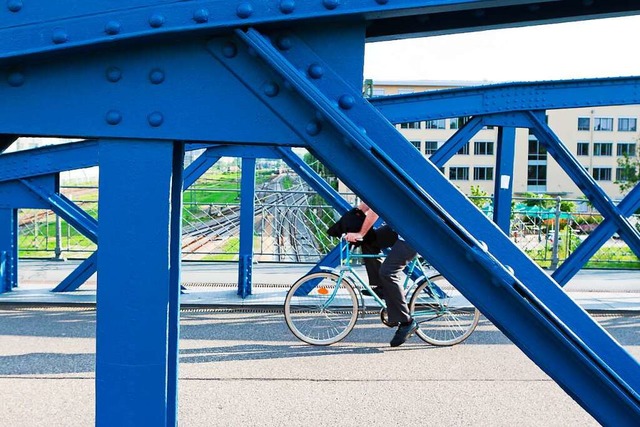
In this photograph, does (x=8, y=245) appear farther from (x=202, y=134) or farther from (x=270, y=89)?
(x=270, y=89)

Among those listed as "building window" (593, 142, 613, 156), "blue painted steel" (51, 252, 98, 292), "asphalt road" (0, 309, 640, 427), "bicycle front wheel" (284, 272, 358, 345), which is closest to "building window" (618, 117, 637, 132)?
"building window" (593, 142, 613, 156)

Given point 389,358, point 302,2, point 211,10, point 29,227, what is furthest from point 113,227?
point 29,227

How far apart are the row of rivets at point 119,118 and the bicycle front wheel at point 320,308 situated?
19.3 feet

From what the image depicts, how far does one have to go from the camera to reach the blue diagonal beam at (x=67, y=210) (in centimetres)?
949

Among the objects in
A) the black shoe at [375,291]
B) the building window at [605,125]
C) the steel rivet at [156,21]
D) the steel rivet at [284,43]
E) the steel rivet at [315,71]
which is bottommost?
the black shoe at [375,291]

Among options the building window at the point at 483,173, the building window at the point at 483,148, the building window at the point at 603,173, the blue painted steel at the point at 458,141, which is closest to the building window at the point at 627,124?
the building window at the point at 603,173

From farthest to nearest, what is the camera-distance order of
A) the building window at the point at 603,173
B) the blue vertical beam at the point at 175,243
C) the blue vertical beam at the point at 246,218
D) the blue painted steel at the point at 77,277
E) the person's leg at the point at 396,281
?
1. the building window at the point at 603,173
2. the blue painted steel at the point at 77,277
3. the blue vertical beam at the point at 246,218
4. the person's leg at the point at 396,281
5. the blue vertical beam at the point at 175,243

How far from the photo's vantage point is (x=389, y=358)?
24.4 ft

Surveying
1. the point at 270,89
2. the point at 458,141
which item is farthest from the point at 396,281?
the point at 270,89

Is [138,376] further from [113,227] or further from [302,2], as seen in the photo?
[302,2]

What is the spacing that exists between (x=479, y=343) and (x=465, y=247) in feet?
20.9

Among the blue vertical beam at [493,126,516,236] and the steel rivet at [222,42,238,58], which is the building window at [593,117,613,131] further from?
the steel rivet at [222,42,238,58]

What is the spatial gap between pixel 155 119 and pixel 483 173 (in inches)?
2329

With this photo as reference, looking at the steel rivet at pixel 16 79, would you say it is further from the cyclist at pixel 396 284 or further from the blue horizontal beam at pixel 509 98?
the blue horizontal beam at pixel 509 98
